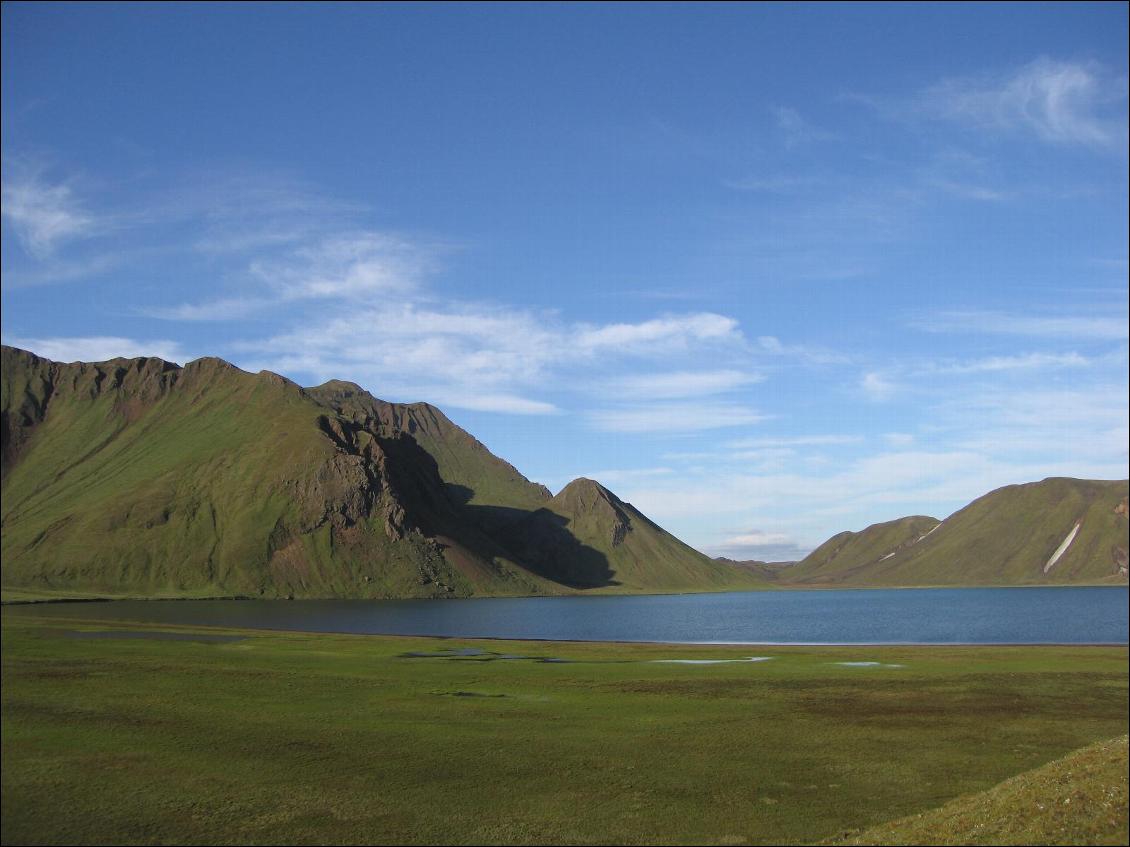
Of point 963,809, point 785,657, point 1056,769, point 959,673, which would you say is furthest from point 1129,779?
point 785,657

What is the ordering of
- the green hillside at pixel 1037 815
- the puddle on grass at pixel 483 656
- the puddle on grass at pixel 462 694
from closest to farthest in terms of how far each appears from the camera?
the green hillside at pixel 1037 815 → the puddle on grass at pixel 462 694 → the puddle on grass at pixel 483 656

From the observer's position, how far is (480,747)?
4288cm

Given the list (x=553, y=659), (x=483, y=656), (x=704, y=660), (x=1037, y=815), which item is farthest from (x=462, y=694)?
(x=704, y=660)

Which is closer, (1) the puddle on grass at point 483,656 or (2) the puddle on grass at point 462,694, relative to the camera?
(2) the puddle on grass at point 462,694

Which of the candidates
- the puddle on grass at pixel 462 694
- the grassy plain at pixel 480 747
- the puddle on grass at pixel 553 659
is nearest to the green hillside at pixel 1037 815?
the grassy plain at pixel 480 747

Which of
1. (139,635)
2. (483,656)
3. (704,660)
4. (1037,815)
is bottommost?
(483,656)

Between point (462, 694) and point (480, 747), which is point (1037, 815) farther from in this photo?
point (462, 694)

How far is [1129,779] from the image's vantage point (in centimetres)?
3084

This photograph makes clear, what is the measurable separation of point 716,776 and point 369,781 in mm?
15644

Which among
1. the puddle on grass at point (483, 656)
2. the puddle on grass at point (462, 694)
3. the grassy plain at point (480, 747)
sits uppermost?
the grassy plain at point (480, 747)

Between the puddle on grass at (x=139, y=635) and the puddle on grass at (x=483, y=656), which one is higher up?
the puddle on grass at (x=139, y=635)

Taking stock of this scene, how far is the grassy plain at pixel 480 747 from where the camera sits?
3008 cm

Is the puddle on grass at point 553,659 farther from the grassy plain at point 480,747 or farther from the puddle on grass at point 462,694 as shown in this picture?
the puddle on grass at point 462,694

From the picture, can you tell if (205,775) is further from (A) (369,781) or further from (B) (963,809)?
(B) (963,809)
